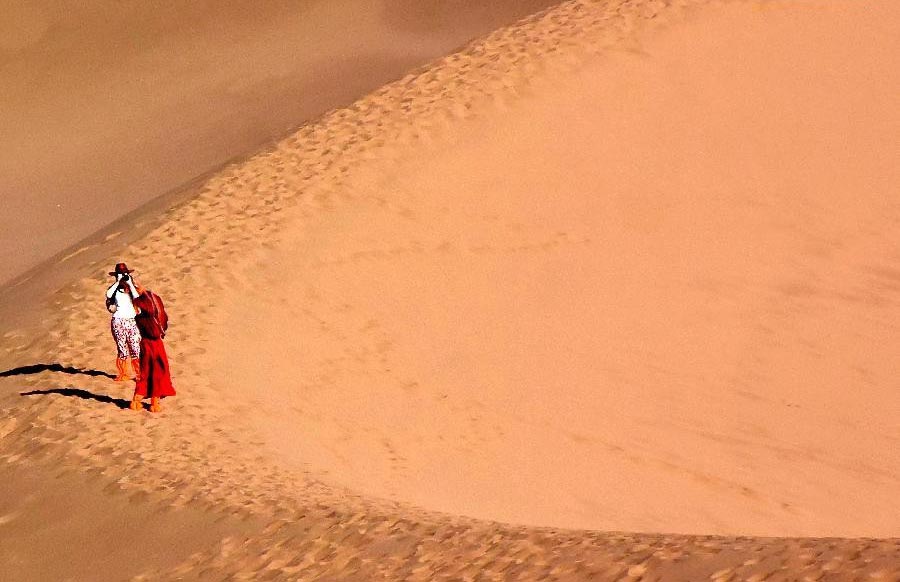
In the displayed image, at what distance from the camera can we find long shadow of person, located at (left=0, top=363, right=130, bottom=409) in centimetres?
1233

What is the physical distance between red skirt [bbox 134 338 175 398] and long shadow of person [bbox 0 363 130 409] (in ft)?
1.04

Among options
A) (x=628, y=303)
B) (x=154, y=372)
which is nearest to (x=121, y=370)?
(x=154, y=372)

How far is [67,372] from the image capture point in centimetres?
1295

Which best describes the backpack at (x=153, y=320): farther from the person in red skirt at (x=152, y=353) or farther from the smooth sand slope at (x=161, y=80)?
the smooth sand slope at (x=161, y=80)

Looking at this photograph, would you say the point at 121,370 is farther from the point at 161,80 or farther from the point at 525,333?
the point at 161,80

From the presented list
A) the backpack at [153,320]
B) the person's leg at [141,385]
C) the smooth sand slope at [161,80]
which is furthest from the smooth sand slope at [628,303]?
the smooth sand slope at [161,80]

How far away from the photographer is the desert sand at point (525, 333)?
9.70 m

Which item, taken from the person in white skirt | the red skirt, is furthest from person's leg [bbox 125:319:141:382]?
the red skirt

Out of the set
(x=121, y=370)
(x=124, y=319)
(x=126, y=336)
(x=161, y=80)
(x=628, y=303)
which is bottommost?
(x=628, y=303)

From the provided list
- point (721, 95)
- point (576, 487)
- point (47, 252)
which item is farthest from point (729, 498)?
point (47, 252)

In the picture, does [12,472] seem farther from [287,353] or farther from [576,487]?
[576,487]

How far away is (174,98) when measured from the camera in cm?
2517

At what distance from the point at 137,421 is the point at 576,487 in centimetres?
336

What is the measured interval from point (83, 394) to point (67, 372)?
56 centimetres
